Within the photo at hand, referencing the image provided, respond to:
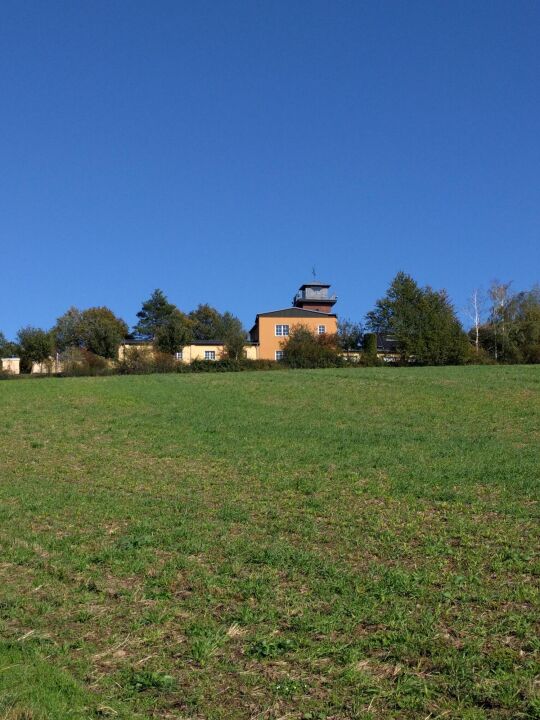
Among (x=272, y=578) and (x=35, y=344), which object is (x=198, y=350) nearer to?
(x=35, y=344)

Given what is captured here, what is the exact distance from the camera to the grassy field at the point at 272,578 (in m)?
4.65

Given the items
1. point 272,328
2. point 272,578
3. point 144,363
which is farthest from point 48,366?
point 272,578

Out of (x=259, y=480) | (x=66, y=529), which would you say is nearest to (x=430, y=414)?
(x=259, y=480)

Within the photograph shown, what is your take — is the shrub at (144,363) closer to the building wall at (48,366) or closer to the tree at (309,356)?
the building wall at (48,366)

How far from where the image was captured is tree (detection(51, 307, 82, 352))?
8202 cm

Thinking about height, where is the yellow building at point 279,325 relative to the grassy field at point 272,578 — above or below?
above

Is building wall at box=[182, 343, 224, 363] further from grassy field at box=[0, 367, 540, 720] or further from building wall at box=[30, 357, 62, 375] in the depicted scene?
grassy field at box=[0, 367, 540, 720]

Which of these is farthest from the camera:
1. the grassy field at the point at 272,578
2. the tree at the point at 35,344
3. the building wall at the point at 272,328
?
the building wall at the point at 272,328

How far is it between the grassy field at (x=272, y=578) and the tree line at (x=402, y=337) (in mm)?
40087

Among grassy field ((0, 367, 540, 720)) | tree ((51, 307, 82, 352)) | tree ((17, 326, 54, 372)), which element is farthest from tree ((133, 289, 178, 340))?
grassy field ((0, 367, 540, 720))

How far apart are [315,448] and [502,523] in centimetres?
647

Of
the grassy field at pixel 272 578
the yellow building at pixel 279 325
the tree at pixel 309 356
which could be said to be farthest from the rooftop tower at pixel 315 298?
the grassy field at pixel 272 578

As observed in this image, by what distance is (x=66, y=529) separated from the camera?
8922 mm

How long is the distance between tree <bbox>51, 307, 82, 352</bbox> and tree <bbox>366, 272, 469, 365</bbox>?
3540cm
